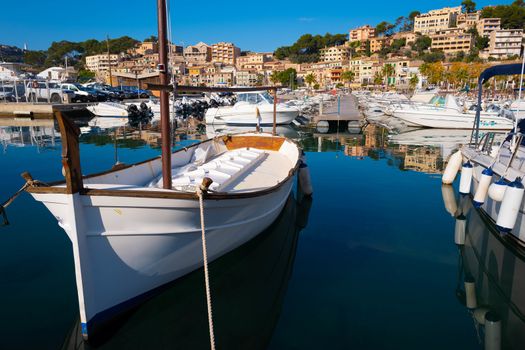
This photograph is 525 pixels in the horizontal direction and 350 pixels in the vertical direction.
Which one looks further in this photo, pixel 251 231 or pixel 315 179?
pixel 315 179

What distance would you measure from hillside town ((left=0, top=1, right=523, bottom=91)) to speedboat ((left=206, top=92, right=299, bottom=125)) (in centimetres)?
6914

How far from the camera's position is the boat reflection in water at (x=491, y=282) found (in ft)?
15.4

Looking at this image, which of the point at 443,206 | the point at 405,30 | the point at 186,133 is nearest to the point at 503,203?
the point at 443,206

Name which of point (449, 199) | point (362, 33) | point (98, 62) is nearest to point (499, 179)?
point (449, 199)

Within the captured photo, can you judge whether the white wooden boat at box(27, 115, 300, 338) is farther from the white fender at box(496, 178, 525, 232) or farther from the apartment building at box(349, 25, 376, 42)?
the apartment building at box(349, 25, 376, 42)

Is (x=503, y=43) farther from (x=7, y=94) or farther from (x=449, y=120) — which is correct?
(x=7, y=94)

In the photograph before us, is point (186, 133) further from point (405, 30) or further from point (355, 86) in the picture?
point (405, 30)

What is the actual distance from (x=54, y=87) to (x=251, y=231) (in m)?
42.4

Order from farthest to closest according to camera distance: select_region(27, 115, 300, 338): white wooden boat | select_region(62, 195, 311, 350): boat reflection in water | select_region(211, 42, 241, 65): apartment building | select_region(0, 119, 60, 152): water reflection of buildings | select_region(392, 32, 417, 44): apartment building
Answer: select_region(211, 42, 241, 65): apartment building → select_region(392, 32, 417, 44): apartment building → select_region(0, 119, 60, 152): water reflection of buildings → select_region(62, 195, 311, 350): boat reflection in water → select_region(27, 115, 300, 338): white wooden boat

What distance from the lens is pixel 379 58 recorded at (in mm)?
138500

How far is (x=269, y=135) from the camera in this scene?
38.0 ft

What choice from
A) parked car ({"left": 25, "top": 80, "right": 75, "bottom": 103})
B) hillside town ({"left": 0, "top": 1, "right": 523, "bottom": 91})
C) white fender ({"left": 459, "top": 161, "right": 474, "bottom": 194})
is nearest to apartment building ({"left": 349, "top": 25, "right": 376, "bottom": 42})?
hillside town ({"left": 0, "top": 1, "right": 523, "bottom": 91})

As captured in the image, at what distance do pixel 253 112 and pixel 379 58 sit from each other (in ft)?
411

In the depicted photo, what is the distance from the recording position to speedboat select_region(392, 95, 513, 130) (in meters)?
23.3
